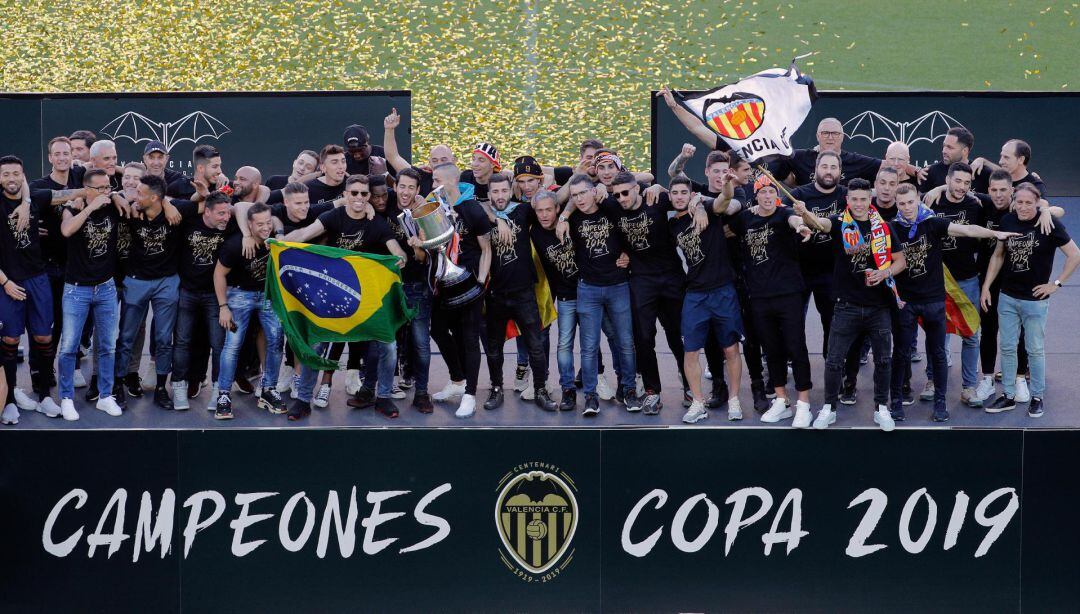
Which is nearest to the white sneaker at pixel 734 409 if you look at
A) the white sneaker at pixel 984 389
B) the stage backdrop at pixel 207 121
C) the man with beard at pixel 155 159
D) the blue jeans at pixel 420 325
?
the white sneaker at pixel 984 389

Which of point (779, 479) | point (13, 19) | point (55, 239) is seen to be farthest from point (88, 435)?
point (13, 19)

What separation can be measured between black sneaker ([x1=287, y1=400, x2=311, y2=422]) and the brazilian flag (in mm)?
341

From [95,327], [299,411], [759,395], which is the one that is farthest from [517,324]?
[95,327]

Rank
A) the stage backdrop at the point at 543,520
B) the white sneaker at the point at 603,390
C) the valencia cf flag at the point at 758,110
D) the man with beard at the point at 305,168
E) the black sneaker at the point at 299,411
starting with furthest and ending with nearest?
the man with beard at the point at 305,168 → the white sneaker at the point at 603,390 → the valencia cf flag at the point at 758,110 → the black sneaker at the point at 299,411 → the stage backdrop at the point at 543,520

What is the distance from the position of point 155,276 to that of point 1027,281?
7.23 meters

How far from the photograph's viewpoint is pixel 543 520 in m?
9.29

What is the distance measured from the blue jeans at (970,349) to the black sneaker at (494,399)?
369 cm

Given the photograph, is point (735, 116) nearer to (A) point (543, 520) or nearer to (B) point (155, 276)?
(A) point (543, 520)

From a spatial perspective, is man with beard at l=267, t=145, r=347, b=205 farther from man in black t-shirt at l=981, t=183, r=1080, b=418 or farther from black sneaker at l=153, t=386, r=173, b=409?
man in black t-shirt at l=981, t=183, r=1080, b=418

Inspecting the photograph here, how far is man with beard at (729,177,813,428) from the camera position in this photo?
31.3 ft

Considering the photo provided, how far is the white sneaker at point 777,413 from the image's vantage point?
952 centimetres

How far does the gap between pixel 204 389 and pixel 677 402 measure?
4.19m

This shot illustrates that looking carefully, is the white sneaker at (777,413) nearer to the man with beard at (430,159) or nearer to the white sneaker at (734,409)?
the white sneaker at (734,409)

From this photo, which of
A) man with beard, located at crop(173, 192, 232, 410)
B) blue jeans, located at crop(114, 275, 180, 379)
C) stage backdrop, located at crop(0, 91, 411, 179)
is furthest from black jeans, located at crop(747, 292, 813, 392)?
stage backdrop, located at crop(0, 91, 411, 179)
